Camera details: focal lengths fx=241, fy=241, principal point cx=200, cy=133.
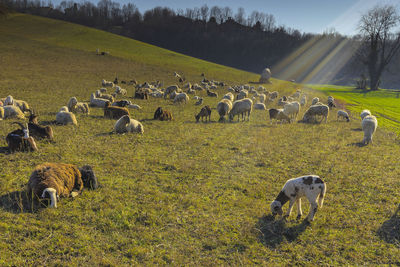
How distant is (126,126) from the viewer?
45.7 feet

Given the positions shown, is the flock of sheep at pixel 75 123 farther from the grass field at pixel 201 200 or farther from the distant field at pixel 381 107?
the distant field at pixel 381 107

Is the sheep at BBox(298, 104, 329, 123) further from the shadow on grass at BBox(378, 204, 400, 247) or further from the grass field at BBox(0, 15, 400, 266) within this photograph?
the shadow on grass at BBox(378, 204, 400, 247)

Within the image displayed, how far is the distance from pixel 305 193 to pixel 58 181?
677cm

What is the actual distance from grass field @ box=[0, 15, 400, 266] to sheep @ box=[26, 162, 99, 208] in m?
0.31

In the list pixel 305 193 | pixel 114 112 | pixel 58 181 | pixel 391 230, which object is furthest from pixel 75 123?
pixel 391 230

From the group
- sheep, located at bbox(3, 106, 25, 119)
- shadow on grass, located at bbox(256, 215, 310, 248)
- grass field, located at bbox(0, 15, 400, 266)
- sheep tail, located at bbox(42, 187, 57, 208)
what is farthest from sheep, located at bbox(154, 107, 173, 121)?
shadow on grass, located at bbox(256, 215, 310, 248)

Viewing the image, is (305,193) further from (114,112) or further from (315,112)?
(315,112)

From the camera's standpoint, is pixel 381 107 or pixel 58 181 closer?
pixel 58 181

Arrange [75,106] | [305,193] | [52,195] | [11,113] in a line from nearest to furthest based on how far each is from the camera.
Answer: [52,195], [305,193], [11,113], [75,106]

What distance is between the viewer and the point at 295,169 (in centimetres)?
1016

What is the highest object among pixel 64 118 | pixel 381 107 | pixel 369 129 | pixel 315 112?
pixel 381 107

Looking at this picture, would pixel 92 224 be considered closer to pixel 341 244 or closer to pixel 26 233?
pixel 26 233

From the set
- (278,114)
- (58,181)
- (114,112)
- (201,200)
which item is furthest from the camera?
(278,114)

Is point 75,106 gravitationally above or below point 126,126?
above
